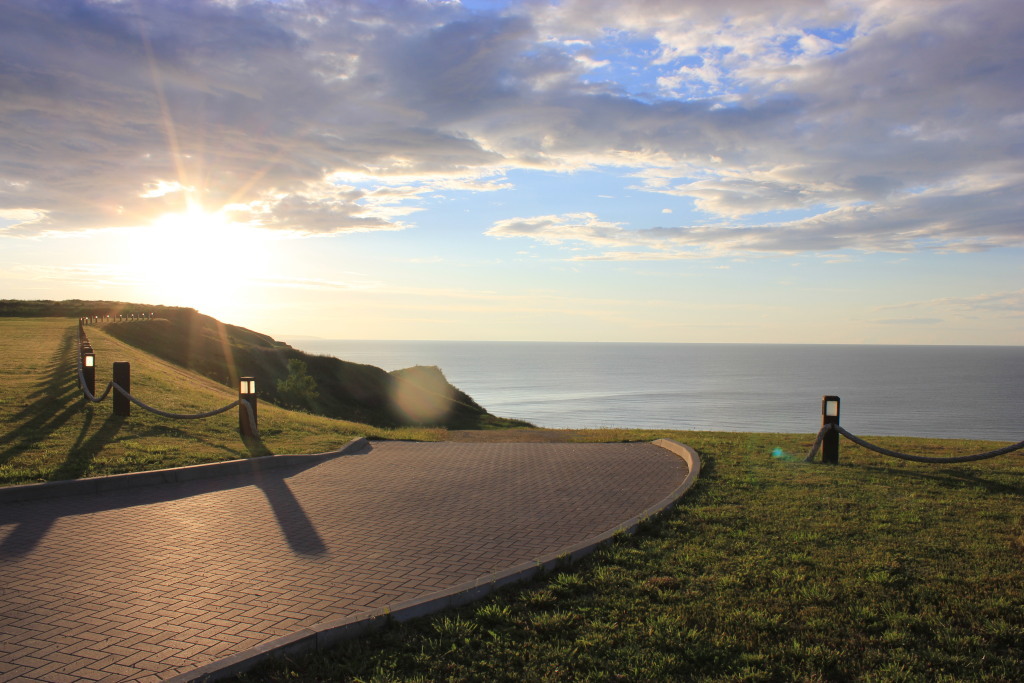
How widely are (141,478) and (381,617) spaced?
593cm

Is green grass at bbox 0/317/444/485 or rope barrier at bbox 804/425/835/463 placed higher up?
rope barrier at bbox 804/425/835/463

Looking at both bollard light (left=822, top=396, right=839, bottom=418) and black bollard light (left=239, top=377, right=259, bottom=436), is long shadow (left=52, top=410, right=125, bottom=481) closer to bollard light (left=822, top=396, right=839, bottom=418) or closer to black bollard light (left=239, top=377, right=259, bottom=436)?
black bollard light (left=239, top=377, right=259, bottom=436)

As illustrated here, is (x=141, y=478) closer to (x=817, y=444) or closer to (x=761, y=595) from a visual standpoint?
(x=761, y=595)

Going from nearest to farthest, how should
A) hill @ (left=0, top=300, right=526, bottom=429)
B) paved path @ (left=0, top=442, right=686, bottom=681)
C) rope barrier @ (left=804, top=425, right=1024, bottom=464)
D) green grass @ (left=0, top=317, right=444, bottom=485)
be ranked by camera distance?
paved path @ (left=0, top=442, right=686, bottom=681), green grass @ (left=0, top=317, right=444, bottom=485), rope barrier @ (left=804, top=425, right=1024, bottom=464), hill @ (left=0, top=300, right=526, bottom=429)

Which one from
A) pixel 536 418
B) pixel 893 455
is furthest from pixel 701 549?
pixel 536 418

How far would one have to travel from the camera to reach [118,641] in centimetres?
448

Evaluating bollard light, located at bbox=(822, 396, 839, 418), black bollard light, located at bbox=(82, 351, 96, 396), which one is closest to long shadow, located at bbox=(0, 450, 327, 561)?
black bollard light, located at bbox=(82, 351, 96, 396)

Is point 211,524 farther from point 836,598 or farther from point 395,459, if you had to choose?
point 836,598

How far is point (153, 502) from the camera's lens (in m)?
8.32

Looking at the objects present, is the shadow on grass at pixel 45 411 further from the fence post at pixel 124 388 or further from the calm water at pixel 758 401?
the calm water at pixel 758 401

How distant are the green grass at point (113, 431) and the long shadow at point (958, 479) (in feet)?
30.7

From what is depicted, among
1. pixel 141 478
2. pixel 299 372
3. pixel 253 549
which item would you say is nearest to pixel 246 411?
pixel 141 478

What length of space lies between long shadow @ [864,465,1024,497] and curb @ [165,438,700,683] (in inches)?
220

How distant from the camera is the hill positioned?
1506 inches
